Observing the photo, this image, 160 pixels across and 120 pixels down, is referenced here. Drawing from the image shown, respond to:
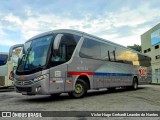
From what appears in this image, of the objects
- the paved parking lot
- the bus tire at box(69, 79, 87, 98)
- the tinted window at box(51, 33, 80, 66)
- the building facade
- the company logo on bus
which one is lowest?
the paved parking lot

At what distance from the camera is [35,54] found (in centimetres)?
1248

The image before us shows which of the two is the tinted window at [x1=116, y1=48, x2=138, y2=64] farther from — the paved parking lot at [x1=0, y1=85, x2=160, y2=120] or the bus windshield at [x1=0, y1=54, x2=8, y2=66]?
the bus windshield at [x1=0, y1=54, x2=8, y2=66]

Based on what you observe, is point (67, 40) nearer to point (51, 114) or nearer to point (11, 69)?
point (51, 114)

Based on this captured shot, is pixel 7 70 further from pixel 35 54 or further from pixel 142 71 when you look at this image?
pixel 142 71

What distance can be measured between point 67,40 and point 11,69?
9.73 metres

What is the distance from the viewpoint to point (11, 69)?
2150 centimetres

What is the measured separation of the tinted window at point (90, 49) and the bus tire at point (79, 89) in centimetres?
134

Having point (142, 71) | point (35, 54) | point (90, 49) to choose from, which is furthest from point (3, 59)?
point (142, 71)

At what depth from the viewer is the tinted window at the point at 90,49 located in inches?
560

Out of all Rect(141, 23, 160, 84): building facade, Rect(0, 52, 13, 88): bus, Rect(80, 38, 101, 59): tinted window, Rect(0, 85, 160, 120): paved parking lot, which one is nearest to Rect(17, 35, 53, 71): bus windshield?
Rect(0, 85, 160, 120): paved parking lot

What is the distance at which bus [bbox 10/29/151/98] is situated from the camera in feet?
38.8

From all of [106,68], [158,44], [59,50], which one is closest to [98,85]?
[106,68]

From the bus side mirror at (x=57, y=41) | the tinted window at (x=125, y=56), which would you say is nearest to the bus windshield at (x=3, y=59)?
the tinted window at (x=125, y=56)

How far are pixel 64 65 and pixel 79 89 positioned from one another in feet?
5.23
